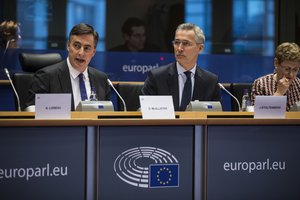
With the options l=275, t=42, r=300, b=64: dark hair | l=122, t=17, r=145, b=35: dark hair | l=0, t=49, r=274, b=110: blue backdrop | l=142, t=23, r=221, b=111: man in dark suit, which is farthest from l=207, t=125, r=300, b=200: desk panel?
l=122, t=17, r=145, b=35: dark hair

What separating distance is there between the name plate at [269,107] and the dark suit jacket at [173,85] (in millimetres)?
913

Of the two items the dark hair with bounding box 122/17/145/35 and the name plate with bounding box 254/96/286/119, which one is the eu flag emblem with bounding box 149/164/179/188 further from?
the dark hair with bounding box 122/17/145/35

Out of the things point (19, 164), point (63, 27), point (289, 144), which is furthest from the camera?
point (63, 27)

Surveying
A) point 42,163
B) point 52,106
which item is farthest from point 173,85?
point 42,163

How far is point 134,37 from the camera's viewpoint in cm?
618

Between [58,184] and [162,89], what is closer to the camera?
[58,184]

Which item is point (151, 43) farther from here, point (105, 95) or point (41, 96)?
point (41, 96)

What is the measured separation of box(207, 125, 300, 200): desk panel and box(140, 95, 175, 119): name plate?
223mm

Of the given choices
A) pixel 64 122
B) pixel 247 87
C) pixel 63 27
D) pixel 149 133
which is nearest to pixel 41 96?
pixel 64 122

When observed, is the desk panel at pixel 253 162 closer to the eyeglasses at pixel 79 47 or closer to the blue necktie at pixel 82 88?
the blue necktie at pixel 82 88

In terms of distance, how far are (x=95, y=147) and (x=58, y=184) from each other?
24 centimetres

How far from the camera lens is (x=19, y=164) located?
2.45 m

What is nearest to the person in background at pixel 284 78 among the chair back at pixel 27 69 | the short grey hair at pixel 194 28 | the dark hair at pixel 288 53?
the dark hair at pixel 288 53

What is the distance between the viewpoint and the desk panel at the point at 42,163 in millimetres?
2434
